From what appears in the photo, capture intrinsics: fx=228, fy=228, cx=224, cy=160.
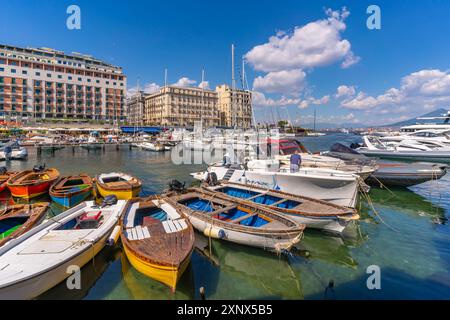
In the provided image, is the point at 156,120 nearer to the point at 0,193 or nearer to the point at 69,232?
the point at 0,193

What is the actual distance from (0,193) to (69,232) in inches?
491

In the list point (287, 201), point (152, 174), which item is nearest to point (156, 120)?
point (152, 174)

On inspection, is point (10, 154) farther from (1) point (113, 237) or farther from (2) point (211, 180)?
(1) point (113, 237)

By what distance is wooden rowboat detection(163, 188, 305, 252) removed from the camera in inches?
332

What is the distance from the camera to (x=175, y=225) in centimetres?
888

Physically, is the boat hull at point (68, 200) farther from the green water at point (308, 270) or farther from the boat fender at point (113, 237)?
the boat fender at point (113, 237)

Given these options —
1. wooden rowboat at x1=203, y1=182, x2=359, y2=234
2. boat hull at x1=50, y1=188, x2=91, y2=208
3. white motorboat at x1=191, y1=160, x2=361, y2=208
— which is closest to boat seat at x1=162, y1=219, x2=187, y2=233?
wooden rowboat at x1=203, y1=182, x2=359, y2=234

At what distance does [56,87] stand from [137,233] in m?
111

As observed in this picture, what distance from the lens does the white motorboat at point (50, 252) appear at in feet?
19.4

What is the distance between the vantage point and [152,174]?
2731 centimetres

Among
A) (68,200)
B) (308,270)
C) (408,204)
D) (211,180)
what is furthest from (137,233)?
(408,204)

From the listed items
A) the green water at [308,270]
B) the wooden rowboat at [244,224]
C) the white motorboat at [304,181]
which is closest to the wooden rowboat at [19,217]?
the green water at [308,270]

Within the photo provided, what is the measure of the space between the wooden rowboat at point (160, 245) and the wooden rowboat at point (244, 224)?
43.0 inches

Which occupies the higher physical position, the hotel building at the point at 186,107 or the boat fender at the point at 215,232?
the hotel building at the point at 186,107
